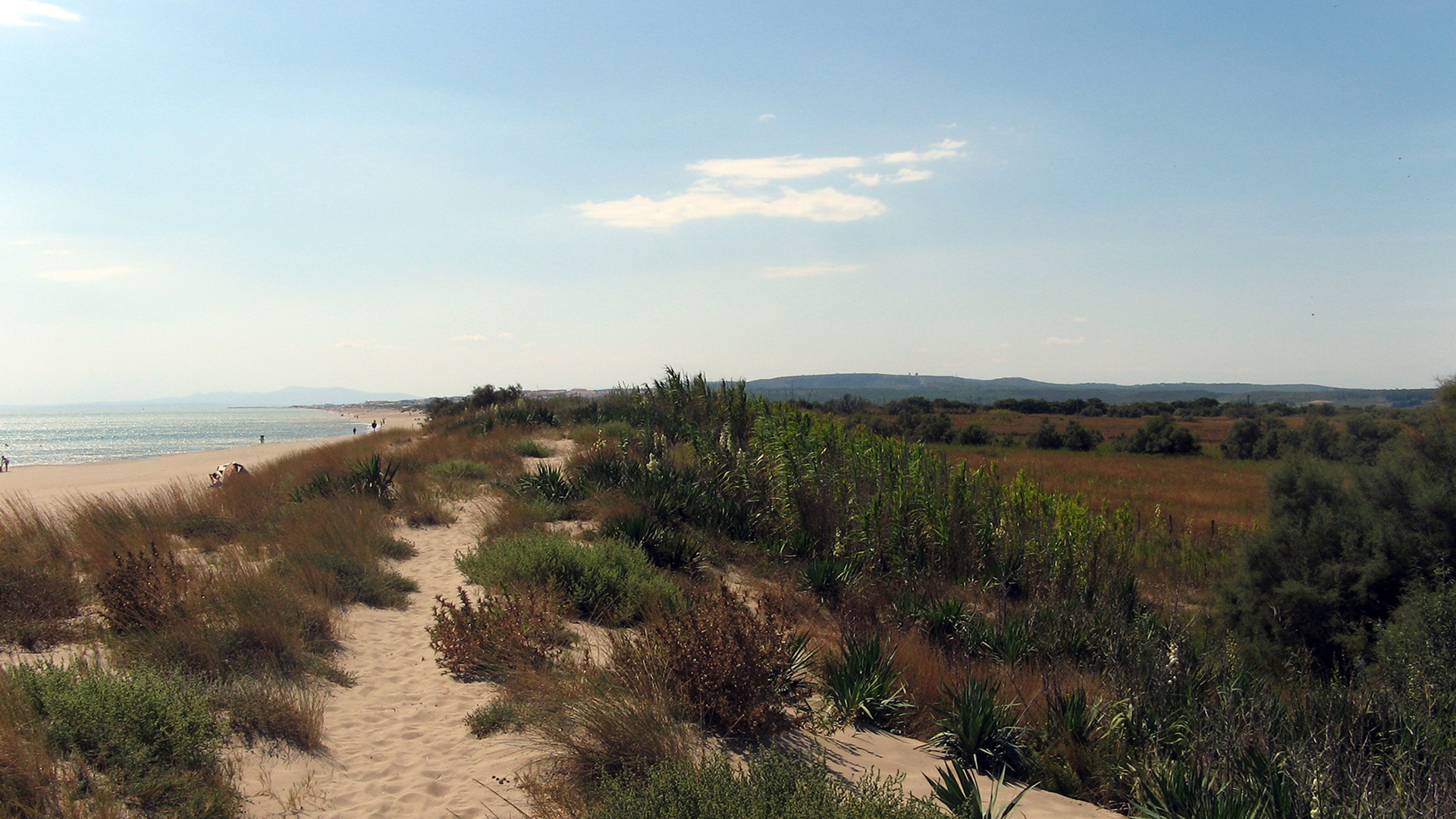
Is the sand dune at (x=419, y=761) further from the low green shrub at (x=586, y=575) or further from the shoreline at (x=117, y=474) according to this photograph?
the shoreline at (x=117, y=474)

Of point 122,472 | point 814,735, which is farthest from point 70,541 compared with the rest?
point 122,472

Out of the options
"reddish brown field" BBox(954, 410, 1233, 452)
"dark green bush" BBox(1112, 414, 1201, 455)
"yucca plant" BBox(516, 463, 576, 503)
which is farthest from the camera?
"reddish brown field" BBox(954, 410, 1233, 452)

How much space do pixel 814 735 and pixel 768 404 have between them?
12.3 meters

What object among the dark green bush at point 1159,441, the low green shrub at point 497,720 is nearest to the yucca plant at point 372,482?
the low green shrub at point 497,720

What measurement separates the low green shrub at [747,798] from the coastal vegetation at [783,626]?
0.02 m

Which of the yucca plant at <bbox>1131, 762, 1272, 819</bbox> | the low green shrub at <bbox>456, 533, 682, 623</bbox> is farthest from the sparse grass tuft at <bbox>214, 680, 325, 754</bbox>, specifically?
the yucca plant at <bbox>1131, 762, 1272, 819</bbox>

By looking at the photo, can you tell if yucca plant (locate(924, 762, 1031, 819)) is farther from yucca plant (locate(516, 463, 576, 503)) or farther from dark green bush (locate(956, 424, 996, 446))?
dark green bush (locate(956, 424, 996, 446))

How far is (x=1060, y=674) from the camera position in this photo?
21.7 ft

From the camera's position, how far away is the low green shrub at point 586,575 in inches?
302

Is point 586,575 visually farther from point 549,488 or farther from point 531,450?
point 531,450

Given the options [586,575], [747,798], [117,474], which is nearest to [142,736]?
[747,798]

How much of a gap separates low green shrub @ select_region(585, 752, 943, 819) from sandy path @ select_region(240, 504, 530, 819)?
Result: 976 mm

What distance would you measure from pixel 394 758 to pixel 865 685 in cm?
339

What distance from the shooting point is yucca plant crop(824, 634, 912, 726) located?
552cm
